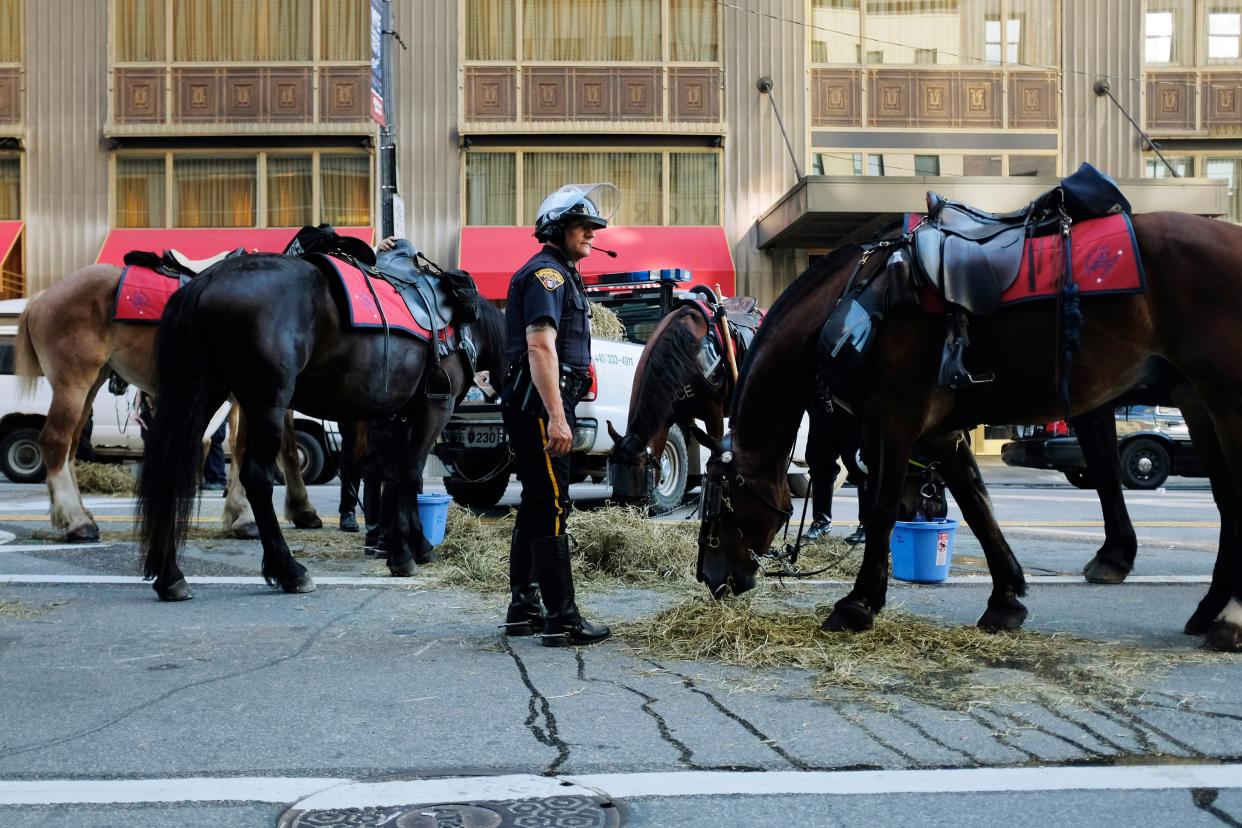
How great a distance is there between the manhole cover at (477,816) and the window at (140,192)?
24.2 metres

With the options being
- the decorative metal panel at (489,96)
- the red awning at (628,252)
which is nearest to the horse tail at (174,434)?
the red awning at (628,252)

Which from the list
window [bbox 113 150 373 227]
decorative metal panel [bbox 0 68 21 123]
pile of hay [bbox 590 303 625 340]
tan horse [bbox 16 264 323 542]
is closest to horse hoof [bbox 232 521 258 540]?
tan horse [bbox 16 264 323 542]

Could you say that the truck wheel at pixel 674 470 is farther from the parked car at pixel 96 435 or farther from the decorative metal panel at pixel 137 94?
the decorative metal panel at pixel 137 94

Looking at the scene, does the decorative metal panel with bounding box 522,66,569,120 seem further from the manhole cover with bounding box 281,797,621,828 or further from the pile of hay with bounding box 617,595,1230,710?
the manhole cover with bounding box 281,797,621,828

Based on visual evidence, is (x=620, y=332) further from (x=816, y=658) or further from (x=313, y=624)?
(x=816, y=658)

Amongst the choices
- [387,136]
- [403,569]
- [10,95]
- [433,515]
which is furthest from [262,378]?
[10,95]

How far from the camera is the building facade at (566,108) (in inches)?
965

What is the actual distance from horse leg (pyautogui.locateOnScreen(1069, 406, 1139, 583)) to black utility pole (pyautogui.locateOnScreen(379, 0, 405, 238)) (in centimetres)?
1016

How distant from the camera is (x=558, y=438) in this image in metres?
5.16

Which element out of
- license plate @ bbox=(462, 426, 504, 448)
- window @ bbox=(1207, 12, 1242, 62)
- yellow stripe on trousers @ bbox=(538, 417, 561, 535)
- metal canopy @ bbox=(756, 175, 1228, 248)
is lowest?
license plate @ bbox=(462, 426, 504, 448)

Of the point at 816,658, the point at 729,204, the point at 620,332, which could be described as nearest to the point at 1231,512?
the point at 816,658

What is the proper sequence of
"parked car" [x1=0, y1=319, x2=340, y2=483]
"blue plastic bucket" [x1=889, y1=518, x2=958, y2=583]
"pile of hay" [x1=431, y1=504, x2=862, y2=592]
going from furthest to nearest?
"parked car" [x1=0, y1=319, x2=340, y2=483] < "pile of hay" [x1=431, y1=504, x2=862, y2=592] < "blue plastic bucket" [x1=889, y1=518, x2=958, y2=583]

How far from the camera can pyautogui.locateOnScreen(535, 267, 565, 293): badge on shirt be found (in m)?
5.20

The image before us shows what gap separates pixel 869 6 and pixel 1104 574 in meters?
20.5
